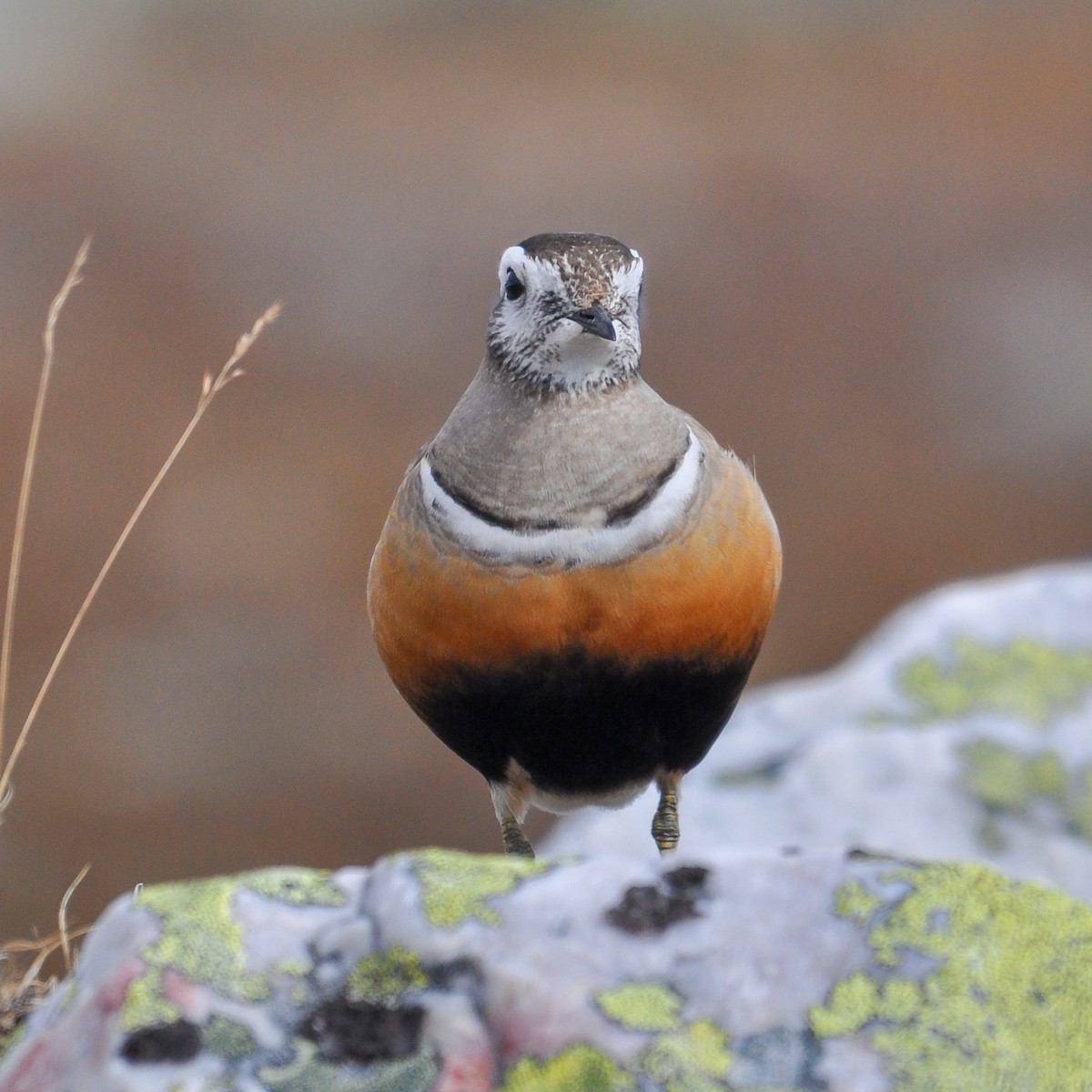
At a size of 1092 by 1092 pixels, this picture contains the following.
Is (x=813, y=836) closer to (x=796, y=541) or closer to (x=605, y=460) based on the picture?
(x=605, y=460)

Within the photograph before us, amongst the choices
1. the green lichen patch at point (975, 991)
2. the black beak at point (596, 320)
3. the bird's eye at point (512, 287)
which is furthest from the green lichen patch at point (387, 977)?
the bird's eye at point (512, 287)

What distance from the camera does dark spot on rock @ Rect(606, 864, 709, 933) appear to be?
2.29m

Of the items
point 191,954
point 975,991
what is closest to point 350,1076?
point 191,954

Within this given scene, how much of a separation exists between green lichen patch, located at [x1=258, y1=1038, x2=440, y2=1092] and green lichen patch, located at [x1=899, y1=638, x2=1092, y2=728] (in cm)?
Result: 342

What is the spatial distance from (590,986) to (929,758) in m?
2.99

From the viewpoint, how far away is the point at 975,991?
2193 mm

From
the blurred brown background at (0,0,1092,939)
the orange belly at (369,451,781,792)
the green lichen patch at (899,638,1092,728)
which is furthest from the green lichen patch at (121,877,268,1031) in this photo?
the blurred brown background at (0,0,1092,939)

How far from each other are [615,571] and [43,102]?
40.3 ft

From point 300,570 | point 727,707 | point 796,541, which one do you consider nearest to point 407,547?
point 727,707

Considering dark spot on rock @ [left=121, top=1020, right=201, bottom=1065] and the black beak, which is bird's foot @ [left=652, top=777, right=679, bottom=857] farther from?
dark spot on rock @ [left=121, top=1020, right=201, bottom=1065]

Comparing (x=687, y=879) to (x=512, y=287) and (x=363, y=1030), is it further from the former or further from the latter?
(x=512, y=287)

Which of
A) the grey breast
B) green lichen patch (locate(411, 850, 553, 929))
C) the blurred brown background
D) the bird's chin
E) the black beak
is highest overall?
the black beak

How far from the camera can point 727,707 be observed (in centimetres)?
377

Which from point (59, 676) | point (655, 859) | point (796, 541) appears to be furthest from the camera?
point (796, 541)
